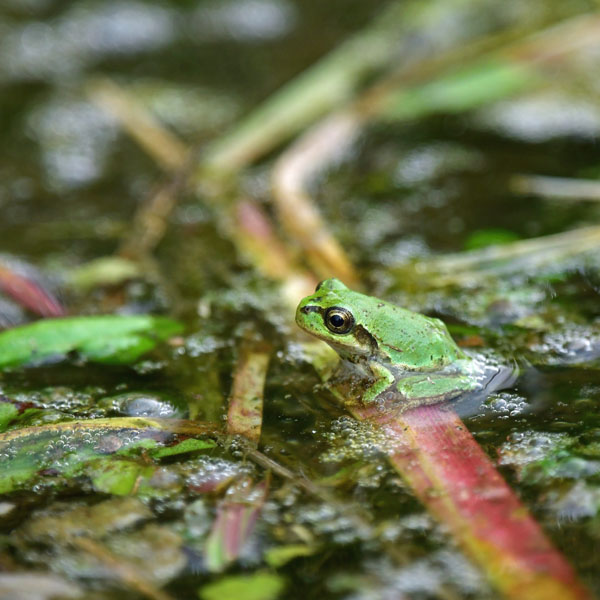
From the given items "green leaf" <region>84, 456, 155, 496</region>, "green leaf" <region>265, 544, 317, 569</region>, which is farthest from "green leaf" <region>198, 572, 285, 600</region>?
"green leaf" <region>84, 456, 155, 496</region>

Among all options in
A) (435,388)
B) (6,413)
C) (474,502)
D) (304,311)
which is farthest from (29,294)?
A: (474,502)

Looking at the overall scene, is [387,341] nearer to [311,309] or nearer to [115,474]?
[311,309]

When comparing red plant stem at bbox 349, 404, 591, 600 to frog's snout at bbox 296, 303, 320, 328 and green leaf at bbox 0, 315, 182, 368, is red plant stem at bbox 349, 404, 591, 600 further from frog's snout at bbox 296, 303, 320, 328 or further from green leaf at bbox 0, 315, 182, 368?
green leaf at bbox 0, 315, 182, 368

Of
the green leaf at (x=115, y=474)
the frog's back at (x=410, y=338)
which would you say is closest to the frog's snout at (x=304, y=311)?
the frog's back at (x=410, y=338)

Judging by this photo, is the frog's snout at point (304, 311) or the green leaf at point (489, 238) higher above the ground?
the green leaf at point (489, 238)

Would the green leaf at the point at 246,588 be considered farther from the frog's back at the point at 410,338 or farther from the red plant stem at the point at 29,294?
the red plant stem at the point at 29,294

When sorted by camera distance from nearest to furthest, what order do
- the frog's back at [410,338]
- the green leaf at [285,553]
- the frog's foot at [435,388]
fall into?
the green leaf at [285,553] < the frog's foot at [435,388] < the frog's back at [410,338]

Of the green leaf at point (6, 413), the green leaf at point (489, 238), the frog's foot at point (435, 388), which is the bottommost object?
the frog's foot at point (435, 388)

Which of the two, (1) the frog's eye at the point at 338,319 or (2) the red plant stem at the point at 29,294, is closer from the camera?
(1) the frog's eye at the point at 338,319
